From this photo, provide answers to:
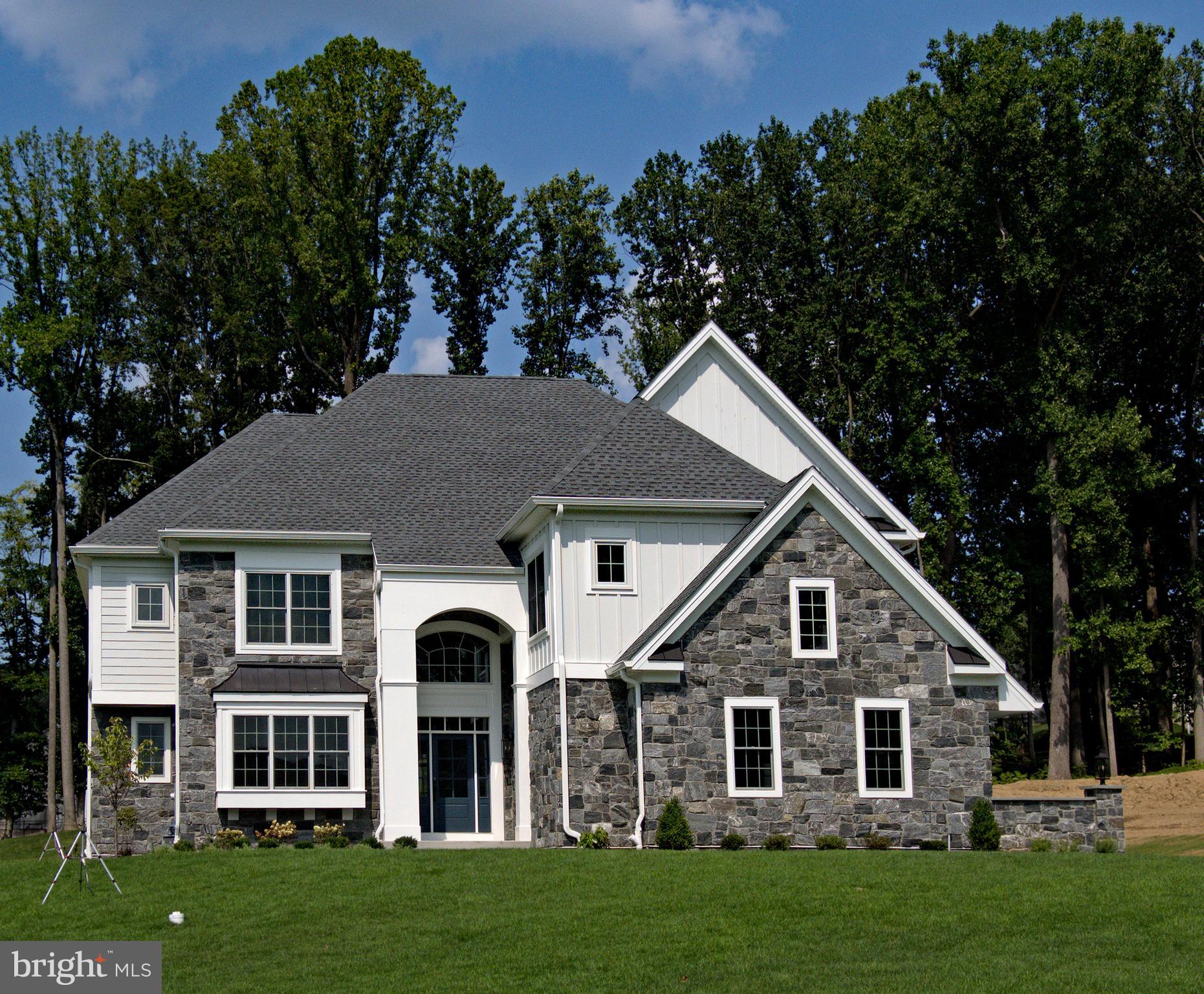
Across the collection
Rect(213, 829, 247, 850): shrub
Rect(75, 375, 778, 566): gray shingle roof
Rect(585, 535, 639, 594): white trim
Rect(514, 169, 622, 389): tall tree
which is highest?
→ Rect(514, 169, 622, 389): tall tree

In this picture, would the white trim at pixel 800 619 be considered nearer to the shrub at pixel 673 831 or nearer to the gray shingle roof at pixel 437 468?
the gray shingle roof at pixel 437 468

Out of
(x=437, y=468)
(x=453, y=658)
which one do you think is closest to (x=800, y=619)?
(x=453, y=658)

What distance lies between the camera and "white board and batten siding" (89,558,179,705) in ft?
96.0

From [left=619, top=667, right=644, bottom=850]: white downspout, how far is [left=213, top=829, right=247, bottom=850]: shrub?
22.8 ft

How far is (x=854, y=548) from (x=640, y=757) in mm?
4909

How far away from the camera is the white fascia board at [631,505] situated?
83.9ft

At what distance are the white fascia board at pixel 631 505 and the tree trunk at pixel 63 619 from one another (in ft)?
71.7

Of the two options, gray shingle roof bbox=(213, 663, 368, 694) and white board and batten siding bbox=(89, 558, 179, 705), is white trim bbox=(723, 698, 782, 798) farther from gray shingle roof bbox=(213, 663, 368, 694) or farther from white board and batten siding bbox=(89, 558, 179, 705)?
white board and batten siding bbox=(89, 558, 179, 705)

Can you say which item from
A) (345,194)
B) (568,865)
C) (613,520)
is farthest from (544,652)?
(345,194)

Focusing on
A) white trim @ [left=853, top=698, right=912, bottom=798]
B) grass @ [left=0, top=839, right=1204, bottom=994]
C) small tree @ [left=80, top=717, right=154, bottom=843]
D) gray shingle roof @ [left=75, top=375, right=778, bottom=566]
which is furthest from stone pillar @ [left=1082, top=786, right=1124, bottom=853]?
small tree @ [left=80, top=717, right=154, bottom=843]

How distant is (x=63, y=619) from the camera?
43.8 meters

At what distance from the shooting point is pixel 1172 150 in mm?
43719

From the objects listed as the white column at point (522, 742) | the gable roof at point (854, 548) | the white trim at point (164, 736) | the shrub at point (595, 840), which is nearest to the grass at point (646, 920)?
the shrub at point (595, 840)

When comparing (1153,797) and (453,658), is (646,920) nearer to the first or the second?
(453,658)
